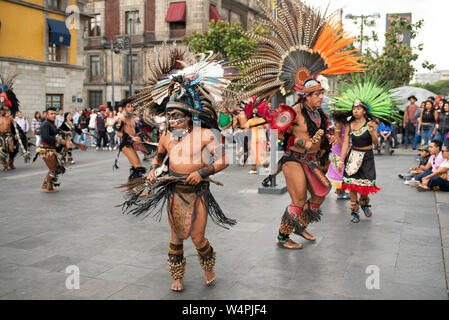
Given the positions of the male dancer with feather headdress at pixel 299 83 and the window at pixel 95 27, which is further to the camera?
the window at pixel 95 27

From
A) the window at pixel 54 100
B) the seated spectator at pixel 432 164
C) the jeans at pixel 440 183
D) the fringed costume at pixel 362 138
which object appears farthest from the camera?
the window at pixel 54 100

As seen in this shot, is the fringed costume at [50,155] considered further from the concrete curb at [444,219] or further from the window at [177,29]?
the window at [177,29]

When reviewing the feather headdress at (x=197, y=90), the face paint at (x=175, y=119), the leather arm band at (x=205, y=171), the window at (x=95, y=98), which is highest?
the window at (x=95, y=98)

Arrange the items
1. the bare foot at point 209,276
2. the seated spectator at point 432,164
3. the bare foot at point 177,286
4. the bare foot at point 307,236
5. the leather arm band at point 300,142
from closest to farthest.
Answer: the bare foot at point 177,286, the bare foot at point 209,276, the leather arm band at point 300,142, the bare foot at point 307,236, the seated spectator at point 432,164

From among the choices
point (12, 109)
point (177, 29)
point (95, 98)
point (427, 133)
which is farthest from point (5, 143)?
point (95, 98)

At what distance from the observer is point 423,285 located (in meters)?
4.17

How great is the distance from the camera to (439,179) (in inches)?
352

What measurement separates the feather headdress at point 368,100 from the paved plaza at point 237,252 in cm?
168

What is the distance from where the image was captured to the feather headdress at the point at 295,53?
5.71 metres

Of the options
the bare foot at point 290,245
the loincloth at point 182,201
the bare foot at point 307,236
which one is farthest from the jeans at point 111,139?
the loincloth at point 182,201

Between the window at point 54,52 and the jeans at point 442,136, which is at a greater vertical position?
the window at point 54,52

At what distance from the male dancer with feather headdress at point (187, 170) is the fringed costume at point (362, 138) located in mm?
3130

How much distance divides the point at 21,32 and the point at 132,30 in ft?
53.9

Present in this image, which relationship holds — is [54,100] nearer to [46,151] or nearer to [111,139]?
[111,139]
